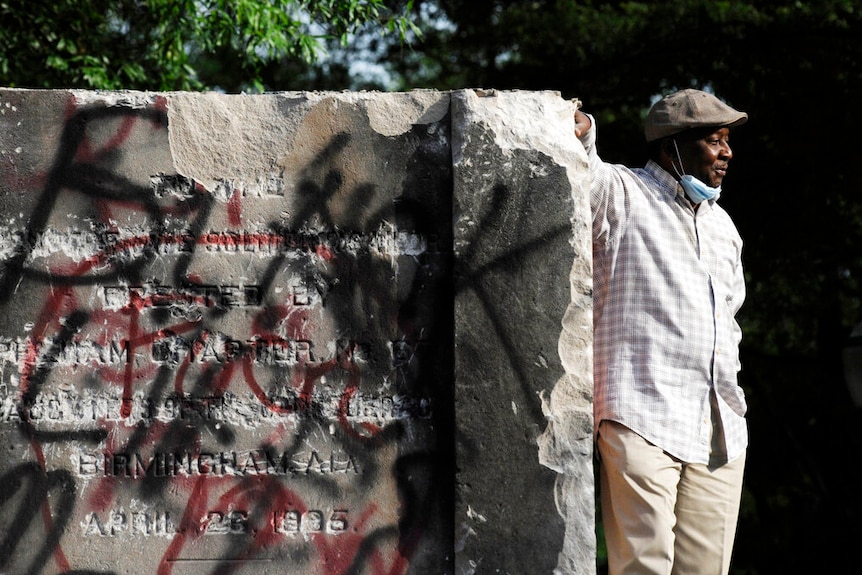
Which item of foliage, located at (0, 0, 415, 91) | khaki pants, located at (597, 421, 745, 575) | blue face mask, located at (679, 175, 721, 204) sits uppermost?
foliage, located at (0, 0, 415, 91)

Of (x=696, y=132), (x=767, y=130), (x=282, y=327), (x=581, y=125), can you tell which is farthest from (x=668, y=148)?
(x=767, y=130)

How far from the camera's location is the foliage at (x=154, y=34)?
5523 millimetres

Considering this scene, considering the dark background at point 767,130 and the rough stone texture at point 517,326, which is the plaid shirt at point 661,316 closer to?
the rough stone texture at point 517,326

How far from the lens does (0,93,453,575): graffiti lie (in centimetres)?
325

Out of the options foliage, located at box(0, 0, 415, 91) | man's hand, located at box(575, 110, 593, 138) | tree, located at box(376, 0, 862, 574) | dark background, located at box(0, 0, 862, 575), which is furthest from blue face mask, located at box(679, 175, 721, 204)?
tree, located at box(376, 0, 862, 574)

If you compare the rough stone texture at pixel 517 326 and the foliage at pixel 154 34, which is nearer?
the rough stone texture at pixel 517 326

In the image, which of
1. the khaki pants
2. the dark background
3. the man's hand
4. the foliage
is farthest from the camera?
the dark background

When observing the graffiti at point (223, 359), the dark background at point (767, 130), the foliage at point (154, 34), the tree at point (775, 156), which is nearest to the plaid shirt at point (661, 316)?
the graffiti at point (223, 359)

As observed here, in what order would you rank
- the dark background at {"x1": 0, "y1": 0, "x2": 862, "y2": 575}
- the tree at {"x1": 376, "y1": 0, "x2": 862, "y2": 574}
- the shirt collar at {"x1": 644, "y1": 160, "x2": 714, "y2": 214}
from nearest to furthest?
the shirt collar at {"x1": 644, "y1": 160, "x2": 714, "y2": 214}
the dark background at {"x1": 0, "y1": 0, "x2": 862, "y2": 575}
the tree at {"x1": 376, "y1": 0, "x2": 862, "y2": 574}

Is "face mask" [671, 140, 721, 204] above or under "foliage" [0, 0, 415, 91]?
under

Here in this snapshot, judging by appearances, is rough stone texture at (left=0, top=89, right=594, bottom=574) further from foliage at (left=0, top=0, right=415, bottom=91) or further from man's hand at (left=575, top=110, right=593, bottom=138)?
foliage at (left=0, top=0, right=415, bottom=91)

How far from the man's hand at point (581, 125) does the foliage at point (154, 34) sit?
7.10ft

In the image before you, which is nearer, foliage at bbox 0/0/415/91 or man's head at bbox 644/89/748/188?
man's head at bbox 644/89/748/188

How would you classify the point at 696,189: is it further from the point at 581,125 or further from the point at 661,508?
the point at 661,508
